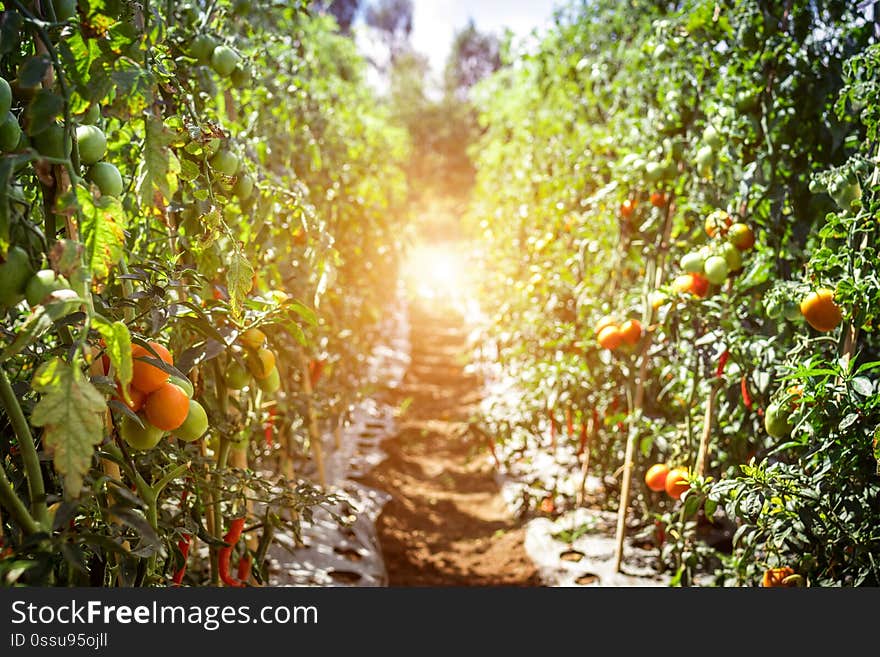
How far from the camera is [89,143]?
67 cm

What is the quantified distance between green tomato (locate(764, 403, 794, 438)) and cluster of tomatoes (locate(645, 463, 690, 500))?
26 centimetres

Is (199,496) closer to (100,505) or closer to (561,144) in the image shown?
(100,505)

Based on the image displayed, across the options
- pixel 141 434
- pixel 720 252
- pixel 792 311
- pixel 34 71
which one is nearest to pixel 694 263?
pixel 720 252

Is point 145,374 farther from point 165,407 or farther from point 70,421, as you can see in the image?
point 70,421

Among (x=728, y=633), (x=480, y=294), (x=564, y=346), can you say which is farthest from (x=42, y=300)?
(x=480, y=294)

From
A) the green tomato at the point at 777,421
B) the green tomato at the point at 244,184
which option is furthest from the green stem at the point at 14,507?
the green tomato at the point at 777,421

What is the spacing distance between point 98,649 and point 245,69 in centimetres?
99

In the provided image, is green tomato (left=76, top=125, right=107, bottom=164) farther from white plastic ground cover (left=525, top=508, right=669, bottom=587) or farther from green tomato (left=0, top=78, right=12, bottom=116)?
white plastic ground cover (left=525, top=508, right=669, bottom=587)

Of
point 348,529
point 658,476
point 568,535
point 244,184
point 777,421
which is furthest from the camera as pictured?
point 568,535

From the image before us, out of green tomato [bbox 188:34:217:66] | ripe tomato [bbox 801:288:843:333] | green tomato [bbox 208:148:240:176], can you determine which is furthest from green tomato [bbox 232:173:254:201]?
ripe tomato [bbox 801:288:843:333]

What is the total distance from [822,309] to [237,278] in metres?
0.93

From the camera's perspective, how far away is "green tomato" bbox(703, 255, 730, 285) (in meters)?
1.41

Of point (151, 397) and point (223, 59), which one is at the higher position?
point (223, 59)

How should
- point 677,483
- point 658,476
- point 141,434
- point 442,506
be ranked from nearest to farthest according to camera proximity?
1. point 141,434
2. point 677,483
3. point 658,476
4. point 442,506
